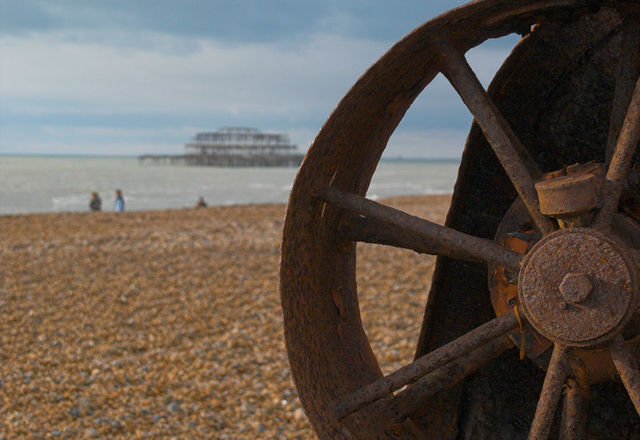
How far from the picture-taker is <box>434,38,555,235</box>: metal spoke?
2193 millimetres

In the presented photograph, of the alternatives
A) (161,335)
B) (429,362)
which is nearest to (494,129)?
(429,362)

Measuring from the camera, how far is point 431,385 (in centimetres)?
272

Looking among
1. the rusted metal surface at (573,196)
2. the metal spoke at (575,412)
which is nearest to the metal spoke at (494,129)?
the rusted metal surface at (573,196)

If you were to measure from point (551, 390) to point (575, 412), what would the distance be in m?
0.34

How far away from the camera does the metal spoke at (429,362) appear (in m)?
2.24

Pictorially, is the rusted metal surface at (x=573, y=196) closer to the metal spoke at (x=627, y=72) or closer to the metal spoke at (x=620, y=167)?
the metal spoke at (x=620, y=167)

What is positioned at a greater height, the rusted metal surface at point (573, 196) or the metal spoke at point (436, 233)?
the rusted metal surface at point (573, 196)

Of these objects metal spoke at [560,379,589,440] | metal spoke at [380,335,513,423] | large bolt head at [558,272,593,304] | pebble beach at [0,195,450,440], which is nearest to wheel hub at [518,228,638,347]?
large bolt head at [558,272,593,304]

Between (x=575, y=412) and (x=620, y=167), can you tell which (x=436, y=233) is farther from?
(x=575, y=412)

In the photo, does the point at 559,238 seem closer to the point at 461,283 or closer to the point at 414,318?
the point at 461,283

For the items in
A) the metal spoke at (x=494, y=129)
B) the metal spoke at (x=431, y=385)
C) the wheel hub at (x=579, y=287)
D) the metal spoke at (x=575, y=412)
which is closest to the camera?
the wheel hub at (x=579, y=287)

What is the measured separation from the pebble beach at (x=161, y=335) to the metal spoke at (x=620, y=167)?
327 cm

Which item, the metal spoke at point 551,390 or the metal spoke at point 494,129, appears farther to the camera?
the metal spoke at point 494,129

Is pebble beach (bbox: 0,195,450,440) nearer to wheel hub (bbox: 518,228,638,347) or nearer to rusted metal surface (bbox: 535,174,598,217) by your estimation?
wheel hub (bbox: 518,228,638,347)
